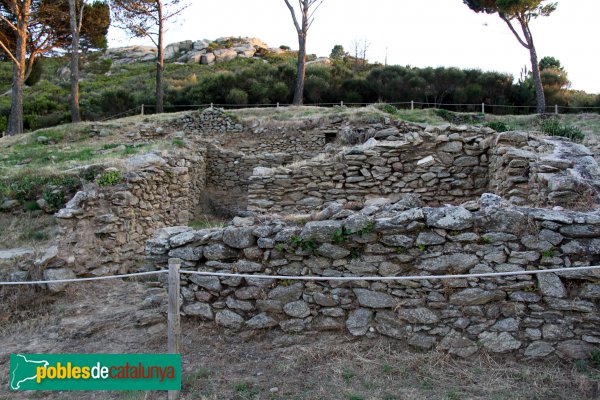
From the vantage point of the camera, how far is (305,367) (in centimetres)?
392

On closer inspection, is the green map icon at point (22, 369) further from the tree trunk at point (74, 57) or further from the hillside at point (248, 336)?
the tree trunk at point (74, 57)

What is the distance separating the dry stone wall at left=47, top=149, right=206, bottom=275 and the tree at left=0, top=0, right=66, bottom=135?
15.1 metres

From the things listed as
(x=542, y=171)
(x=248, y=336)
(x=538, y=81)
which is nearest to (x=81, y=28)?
(x=538, y=81)

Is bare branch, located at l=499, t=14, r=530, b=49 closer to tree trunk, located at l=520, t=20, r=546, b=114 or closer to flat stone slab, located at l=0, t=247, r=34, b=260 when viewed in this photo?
tree trunk, located at l=520, t=20, r=546, b=114

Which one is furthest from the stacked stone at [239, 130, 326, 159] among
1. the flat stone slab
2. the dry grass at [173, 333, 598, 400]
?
the dry grass at [173, 333, 598, 400]

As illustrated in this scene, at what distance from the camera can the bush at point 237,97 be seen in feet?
78.3

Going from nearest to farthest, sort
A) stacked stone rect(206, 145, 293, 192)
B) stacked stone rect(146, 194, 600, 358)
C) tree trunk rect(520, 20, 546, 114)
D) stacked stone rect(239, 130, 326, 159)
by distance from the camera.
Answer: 1. stacked stone rect(146, 194, 600, 358)
2. stacked stone rect(206, 145, 293, 192)
3. stacked stone rect(239, 130, 326, 159)
4. tree trunk rect(520, 20, 546, 114)

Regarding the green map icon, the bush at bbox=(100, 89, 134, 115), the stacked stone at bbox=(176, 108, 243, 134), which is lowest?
the green map icon

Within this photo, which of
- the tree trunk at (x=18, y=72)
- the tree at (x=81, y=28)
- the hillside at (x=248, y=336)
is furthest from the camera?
the tree at (x=81, y=28)

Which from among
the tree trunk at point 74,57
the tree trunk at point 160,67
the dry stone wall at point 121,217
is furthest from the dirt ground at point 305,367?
the tree trunk at point 160,67

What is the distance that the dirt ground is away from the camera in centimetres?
349

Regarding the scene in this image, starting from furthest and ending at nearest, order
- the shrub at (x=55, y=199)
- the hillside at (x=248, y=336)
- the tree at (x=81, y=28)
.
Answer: the tree at (x=81, y=28) < the shrub at (x=55, y=199) < the hillside at (x=248, y=336)

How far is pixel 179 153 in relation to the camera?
412 inches

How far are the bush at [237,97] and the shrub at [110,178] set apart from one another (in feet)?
53.6
